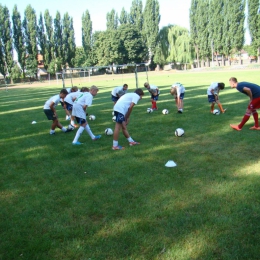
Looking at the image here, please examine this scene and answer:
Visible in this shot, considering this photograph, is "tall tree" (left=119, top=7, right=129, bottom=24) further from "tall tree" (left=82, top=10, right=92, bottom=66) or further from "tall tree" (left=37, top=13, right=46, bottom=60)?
"tall tree" (left=37, top=13, right=46, bottom=60)

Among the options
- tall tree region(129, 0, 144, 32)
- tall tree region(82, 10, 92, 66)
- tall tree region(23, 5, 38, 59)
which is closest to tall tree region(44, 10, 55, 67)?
tall tree region(23, 5, 38, 59)

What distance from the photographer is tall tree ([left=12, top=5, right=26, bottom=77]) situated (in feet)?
201

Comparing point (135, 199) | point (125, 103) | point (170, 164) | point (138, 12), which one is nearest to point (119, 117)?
point (125, 103)

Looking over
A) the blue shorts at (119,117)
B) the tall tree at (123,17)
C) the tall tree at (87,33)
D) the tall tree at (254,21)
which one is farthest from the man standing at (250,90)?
the tall tree at (123,17)

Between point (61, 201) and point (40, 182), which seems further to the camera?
point (40, 182)

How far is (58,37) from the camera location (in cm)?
6550

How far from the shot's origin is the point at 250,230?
3.23 metres

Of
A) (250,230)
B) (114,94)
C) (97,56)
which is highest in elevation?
(97,56)

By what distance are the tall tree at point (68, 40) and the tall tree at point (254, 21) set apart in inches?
1531

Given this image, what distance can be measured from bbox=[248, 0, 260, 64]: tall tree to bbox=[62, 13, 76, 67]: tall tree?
38.9m

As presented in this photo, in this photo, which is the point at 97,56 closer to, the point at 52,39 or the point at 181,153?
the point at 52,39

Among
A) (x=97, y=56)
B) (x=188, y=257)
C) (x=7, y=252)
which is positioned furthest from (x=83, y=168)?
(x=97, y=56)

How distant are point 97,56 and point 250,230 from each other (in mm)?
71871

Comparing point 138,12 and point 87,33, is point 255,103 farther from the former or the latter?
point 138,12
